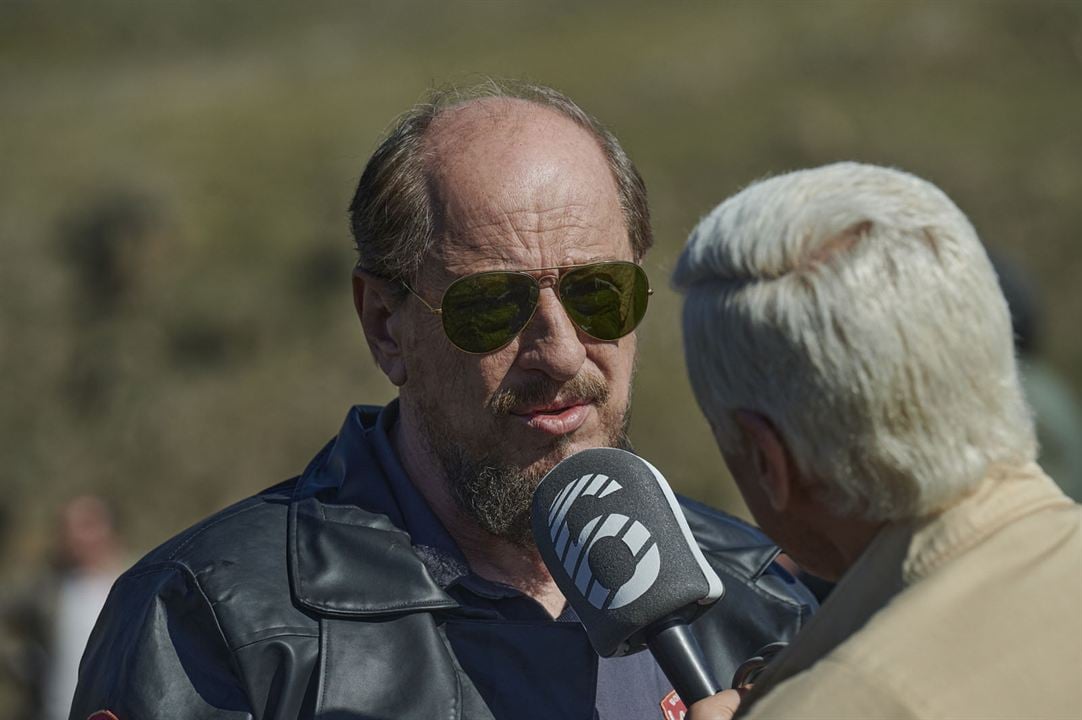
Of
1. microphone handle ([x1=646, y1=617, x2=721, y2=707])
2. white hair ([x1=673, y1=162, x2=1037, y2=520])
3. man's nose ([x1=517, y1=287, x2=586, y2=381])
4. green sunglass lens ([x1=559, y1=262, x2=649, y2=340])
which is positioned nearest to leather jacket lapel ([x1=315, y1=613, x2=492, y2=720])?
microphone handle ([x1=646, y1=617, x2=721, y2=707])

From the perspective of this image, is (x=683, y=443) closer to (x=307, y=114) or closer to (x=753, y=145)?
(x=753, y=145)

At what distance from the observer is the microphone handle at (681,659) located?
2199 mm

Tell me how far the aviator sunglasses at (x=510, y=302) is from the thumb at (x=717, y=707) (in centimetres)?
110

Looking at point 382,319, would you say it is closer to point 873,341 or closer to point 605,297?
point 605,297

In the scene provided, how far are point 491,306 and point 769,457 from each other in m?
1.11

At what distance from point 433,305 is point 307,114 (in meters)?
19.1

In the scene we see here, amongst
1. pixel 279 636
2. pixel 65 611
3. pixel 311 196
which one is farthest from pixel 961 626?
pixel 311 196

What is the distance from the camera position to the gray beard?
2936mm

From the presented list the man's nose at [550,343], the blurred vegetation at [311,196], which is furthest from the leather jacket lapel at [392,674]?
the blurred vegetation at [311,196]

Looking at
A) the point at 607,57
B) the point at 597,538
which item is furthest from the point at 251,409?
the point at 597,538

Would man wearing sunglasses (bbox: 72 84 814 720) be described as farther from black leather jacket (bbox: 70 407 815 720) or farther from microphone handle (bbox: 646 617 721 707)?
microphone handle (bbox: 646 617 721 707)

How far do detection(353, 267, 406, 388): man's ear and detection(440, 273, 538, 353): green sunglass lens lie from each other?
232 mm

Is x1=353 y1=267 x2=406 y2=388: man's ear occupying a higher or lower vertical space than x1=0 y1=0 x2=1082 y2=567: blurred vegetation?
higher

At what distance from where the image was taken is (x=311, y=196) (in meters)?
19.0
